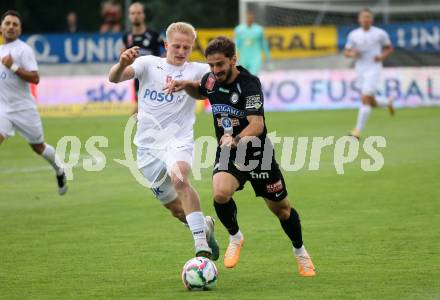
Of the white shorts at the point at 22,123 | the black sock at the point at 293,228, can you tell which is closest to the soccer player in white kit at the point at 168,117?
the black sock at the point at 293,228

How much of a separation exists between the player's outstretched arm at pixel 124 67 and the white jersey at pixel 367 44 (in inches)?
483

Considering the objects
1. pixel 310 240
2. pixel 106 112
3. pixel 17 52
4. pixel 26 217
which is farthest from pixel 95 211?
pixel 106 112

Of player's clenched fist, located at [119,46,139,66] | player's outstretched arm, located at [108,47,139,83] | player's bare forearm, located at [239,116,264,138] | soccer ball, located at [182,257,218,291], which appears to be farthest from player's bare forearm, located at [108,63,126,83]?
soccer ball, located at [182,257,218,291]

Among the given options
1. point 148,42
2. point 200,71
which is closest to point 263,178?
point 200,71

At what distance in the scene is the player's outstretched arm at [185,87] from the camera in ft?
28.5

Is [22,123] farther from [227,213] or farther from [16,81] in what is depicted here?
[227,213]

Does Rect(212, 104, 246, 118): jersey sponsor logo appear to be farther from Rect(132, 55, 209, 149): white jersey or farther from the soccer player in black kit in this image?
Rect(132, 55, 209, 149): white jersey

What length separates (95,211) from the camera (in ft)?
41.6

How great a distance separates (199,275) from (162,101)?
207cm

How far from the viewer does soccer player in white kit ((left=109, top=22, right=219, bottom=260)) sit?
9102 mm

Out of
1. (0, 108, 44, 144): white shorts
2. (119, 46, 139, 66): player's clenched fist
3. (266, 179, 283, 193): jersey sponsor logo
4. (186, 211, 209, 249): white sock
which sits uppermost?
(119, 46, 139, 66): player's clenched fist

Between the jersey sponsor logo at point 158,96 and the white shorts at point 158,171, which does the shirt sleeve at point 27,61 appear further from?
the jersey sponsor logo at point 158,96

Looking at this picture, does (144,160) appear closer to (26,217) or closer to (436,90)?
(26,217)

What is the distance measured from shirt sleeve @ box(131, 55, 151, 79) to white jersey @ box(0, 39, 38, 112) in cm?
436
